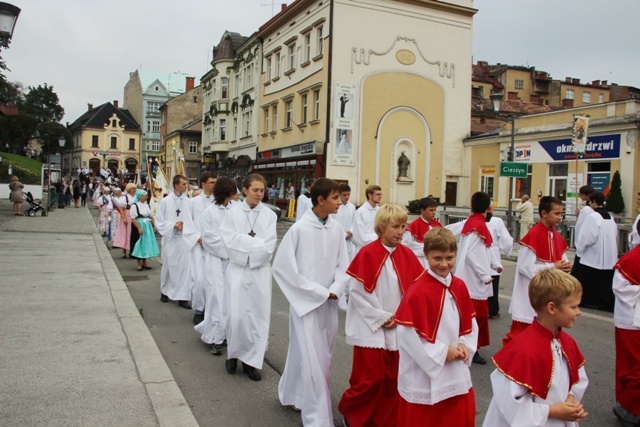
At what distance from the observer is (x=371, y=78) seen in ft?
105

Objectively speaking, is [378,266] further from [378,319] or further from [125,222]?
[125,222]

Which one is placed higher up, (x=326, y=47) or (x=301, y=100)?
(x=326, y=47)

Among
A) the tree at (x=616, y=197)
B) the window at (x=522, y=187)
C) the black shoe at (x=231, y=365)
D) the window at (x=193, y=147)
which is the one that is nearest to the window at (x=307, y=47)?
the window at (x=522, y=187)

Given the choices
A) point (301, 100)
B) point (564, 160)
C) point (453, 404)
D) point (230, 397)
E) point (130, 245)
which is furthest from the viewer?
point (301, 100)

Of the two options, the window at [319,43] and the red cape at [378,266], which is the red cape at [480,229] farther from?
the window at [319,43]

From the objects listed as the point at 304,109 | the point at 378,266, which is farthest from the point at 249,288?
Result: the point at 304,109

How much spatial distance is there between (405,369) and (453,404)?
34cm

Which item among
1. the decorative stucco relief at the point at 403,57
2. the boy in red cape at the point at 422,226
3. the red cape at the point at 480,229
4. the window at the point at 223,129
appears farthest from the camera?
the window at the point at 223,129

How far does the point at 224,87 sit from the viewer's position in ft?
166

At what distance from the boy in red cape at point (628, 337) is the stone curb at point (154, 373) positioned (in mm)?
3325

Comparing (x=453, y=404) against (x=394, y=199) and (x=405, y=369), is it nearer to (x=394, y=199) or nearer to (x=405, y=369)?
(x=405, y=369)

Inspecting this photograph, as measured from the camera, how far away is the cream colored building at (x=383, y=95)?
31.5 m

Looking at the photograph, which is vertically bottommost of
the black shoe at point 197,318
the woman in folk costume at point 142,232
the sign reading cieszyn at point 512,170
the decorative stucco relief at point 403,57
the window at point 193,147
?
the black shoe at point 197,318

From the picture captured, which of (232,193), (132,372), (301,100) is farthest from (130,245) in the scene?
(301,100)
